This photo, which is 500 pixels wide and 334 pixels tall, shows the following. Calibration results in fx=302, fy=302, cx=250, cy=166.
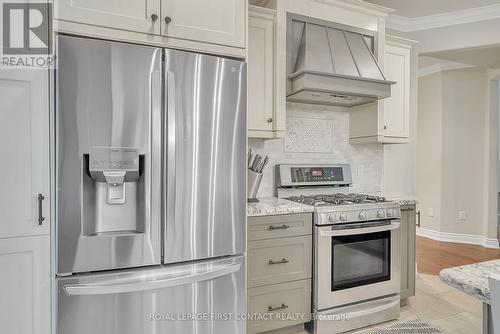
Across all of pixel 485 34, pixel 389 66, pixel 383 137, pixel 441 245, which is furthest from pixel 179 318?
pixel 441 245

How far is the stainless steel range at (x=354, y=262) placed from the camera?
216 centimetres

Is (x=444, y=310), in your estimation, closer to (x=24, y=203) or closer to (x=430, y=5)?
(x=430, y=5)

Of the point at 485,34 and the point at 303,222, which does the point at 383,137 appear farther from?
the point at 485,34

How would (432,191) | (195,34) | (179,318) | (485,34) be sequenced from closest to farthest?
(179,318) → (195,34) → (485,34) → (432,191)

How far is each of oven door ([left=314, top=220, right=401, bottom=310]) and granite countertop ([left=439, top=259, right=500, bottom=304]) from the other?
1.26m

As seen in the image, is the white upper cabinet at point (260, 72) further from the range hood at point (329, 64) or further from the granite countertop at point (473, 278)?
the granite countertop at point (473, 278)

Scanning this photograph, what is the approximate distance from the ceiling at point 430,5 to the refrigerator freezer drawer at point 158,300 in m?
2.93

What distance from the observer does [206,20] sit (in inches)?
65.6

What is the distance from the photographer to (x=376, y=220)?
235 centimetres

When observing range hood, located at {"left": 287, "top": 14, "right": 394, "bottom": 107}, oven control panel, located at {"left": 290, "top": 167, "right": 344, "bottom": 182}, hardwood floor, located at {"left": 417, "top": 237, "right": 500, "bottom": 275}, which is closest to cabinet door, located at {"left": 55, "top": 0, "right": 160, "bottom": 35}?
range hood, located at {"left": 287, "top": 14, "right": 394, "bottom": 107}

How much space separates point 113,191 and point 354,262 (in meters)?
1.77

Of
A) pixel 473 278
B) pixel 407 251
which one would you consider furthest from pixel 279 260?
pixel 473 278

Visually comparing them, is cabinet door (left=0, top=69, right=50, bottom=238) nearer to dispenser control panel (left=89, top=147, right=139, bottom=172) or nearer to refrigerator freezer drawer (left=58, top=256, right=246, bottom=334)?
dispenser control panel (left=89, top=147, right=139, bottom=172)

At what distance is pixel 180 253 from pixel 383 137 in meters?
2.20
